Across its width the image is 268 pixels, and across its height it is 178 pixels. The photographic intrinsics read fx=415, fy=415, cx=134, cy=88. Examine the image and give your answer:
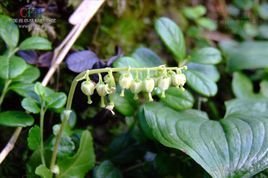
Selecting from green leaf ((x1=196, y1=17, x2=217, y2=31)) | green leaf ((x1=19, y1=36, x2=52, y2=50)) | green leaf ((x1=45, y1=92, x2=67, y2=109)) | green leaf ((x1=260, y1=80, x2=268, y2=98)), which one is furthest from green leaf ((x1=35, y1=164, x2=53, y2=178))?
green leaf ((x1=196, y1=17, x2=217, y2=31))

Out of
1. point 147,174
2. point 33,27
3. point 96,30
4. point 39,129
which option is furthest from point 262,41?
point 39,129

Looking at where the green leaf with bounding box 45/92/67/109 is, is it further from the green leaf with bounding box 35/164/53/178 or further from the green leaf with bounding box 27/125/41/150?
the green leaf with bounding box 35/164/53/178

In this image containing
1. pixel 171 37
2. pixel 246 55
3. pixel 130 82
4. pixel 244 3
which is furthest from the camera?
pixel 244 3

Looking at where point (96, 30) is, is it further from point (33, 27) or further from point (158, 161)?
point (158, 161)

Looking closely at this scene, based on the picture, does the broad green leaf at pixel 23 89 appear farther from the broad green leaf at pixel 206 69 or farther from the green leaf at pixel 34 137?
the broad green leaf at pixel 206 69

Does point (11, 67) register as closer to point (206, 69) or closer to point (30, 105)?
point (30, 105)

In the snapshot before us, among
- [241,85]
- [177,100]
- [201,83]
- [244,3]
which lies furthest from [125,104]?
[244,3]

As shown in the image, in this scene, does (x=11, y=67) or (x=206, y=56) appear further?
(x=206, y=56)

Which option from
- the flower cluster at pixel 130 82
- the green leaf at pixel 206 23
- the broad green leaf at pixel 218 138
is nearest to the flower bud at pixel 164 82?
the flower cluster at pixel 130 82
